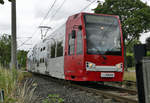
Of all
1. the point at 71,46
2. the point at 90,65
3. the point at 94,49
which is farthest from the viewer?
the point at 71,46

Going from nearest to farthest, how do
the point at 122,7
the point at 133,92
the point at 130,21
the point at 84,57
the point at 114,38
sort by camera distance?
the point at 133,92 → the point at 84,57 → the point at 114,38 → the point at 130,21 → the point at 122,7

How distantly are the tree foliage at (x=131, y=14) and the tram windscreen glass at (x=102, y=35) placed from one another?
1707 cm

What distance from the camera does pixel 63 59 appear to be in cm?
998

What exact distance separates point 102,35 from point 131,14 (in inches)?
769

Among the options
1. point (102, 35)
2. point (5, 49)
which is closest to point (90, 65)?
point (102, 35)

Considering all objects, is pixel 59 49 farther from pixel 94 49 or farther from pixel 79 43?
pixel 94 49

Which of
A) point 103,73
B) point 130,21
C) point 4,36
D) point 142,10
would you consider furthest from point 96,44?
point 4,36

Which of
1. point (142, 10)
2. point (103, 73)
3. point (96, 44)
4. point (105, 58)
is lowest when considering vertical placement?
point (103, 73)

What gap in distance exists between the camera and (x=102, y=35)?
8.50 metres

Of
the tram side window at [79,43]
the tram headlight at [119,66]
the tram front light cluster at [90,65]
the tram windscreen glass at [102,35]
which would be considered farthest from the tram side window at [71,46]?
the tram headlight at [119,66]

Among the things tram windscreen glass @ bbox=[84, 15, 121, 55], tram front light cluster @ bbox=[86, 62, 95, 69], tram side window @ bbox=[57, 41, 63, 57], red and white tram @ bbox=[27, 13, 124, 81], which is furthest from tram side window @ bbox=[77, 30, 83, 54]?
tram side window @ bbox=[57, 41, 63, 57]

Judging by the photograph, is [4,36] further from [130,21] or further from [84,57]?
[84,57]

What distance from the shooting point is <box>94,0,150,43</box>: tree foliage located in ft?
82.9

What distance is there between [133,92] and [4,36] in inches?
1069
